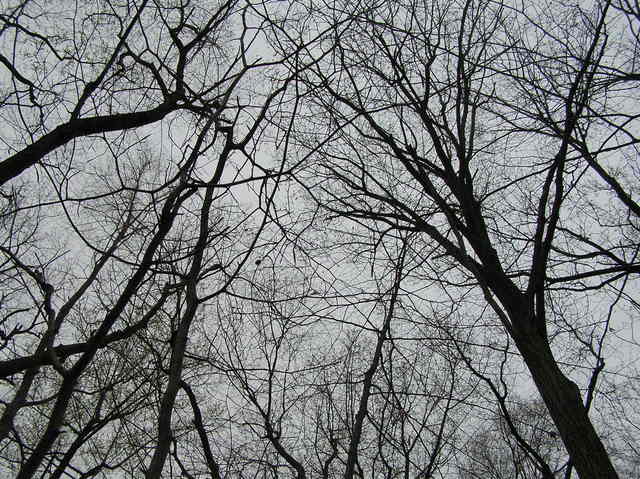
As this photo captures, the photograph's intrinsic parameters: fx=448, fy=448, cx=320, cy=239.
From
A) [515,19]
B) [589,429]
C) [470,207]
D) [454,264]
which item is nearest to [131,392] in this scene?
[454,264]

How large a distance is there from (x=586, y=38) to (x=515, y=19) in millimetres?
608

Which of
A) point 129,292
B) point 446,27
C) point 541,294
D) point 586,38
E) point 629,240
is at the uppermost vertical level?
point 446,27

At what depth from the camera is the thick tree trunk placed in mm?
2484

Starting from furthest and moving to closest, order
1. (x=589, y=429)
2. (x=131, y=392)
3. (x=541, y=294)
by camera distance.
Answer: (x=131, y=392), (x=541, y=294), (x=589, y=429)

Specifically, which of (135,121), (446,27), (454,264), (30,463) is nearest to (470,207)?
(454,264)

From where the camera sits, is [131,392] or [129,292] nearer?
[129,292]

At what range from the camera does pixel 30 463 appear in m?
1.28

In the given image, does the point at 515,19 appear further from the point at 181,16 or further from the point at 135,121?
the point at 135,121

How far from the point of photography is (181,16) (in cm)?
349

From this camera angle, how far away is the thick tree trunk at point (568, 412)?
248cm

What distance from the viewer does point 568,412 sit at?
266cm

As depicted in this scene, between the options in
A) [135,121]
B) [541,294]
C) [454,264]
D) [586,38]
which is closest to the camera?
[135,121]

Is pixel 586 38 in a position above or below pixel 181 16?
below

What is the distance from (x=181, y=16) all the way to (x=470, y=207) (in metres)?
2.78
